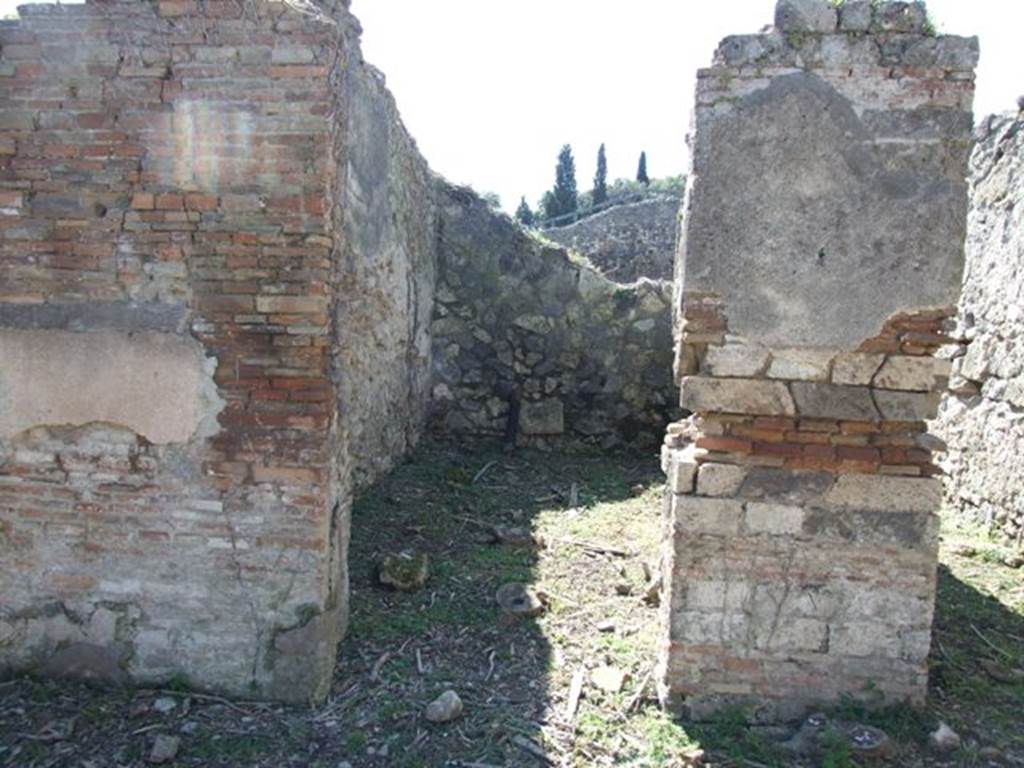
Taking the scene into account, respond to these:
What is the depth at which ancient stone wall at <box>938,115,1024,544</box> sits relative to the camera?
18.6ft

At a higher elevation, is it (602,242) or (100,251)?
(602,242)

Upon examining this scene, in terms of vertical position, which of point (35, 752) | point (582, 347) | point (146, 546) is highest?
point (582, 347)

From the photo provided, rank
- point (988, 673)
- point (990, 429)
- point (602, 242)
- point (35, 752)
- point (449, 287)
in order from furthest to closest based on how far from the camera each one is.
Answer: point (602, 242) < point (449, 287) < point (990, 429) < point (988, 673) < point (35, 752)

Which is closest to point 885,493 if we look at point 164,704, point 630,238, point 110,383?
point 164,704

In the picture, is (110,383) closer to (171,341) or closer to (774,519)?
(171,341)

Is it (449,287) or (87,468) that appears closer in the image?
(87,468)

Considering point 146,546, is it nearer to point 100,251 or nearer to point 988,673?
point 100,251

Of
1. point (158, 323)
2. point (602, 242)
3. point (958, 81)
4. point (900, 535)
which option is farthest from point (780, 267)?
point (602, 242)

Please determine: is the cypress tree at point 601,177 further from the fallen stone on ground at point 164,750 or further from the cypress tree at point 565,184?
the fallen stone on ground at point 164,750

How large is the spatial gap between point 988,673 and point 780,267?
2372 millimetres

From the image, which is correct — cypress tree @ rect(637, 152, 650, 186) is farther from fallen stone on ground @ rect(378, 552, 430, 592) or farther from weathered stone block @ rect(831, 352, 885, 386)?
weathered stone block @ rect(831, 352, 885, 386)

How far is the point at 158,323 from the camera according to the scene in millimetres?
3432

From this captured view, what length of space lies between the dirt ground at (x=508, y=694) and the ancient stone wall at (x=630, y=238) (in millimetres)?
11446

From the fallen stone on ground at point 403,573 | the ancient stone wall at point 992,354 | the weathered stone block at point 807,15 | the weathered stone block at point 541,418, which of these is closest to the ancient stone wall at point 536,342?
the weathered stone block at point 541,418
